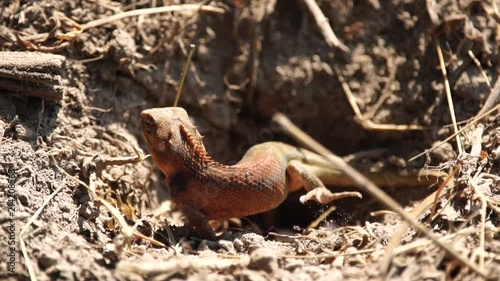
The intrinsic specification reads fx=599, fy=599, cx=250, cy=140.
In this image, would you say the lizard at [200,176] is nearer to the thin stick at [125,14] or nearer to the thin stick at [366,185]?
the thin stick at [125,14]

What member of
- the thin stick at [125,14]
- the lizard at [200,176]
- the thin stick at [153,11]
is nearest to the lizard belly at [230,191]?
the lizard at [200,176]

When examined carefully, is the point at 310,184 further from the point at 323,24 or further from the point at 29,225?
the point at 29,225

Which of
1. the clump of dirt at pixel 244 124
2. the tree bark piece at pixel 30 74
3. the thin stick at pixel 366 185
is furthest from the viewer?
the tree bark piece at pixel 30 74

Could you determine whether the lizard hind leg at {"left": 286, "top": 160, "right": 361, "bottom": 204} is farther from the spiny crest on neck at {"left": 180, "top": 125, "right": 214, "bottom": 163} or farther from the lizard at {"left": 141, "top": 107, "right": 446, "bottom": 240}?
the spiny crest on neck at {"left": 180, "top": 125, "right": 214, "bottom": 163}

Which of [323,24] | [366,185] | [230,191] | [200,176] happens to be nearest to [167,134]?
[200,176]

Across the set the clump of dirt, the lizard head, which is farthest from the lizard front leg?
the lizard head
